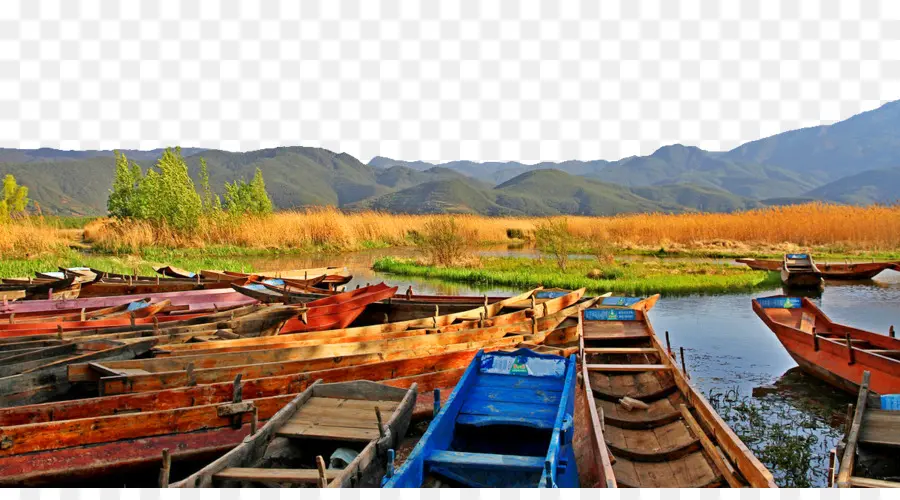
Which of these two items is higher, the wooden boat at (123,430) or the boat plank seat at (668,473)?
the wooden boat at (123,430)

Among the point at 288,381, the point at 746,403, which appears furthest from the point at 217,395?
the point at 746,403

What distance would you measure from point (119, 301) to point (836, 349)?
12.9m

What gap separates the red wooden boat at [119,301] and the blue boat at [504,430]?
769 cm

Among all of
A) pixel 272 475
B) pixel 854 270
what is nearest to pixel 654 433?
pixel 272 475

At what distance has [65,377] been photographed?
714 cm

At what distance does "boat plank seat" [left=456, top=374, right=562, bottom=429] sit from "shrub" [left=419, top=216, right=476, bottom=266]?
1928 centimetres

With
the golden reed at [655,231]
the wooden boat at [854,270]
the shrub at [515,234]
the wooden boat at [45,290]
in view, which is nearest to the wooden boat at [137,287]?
the wooden boat at [45,290]

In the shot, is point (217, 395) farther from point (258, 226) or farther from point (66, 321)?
point (258, 226)

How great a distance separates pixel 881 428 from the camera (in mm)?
5711

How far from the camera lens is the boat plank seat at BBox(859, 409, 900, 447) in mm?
5523

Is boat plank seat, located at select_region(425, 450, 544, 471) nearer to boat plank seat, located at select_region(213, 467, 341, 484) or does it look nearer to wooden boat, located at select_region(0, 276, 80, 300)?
boat plank seat, located at select_region(213, 467, 341, 484)

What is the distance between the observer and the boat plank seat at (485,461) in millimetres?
5082

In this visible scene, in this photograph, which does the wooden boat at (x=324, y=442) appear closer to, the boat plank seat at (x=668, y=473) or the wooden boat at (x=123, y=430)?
the wooden boat at (x=123, y=430)

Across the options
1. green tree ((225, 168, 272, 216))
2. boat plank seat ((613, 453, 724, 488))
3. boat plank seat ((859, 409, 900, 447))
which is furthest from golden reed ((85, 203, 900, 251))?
boat plank seat ((613, 453, 724, 488))
